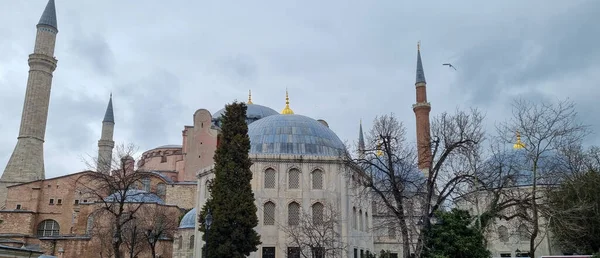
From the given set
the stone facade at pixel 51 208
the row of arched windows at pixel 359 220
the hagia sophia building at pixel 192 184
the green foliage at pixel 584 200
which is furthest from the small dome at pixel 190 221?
the green foliage at pixel 584 200

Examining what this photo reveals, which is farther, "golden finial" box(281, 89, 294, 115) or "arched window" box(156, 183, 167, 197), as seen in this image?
"arched window" box(156, 183, 167, 197)

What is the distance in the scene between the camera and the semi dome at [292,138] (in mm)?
25003

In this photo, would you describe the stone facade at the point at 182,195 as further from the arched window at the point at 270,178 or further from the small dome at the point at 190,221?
the arched window at the point at 270,178

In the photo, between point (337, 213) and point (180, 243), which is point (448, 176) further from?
point (180, 243)

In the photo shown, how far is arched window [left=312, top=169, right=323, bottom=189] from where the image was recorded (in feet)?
79.5

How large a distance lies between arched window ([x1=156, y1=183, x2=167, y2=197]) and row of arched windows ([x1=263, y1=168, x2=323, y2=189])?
20560 millimetres

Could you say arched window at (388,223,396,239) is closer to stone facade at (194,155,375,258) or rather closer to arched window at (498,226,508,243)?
stone facade at (194,155,375,258)

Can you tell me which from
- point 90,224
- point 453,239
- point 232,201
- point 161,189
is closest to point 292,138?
point 232,201

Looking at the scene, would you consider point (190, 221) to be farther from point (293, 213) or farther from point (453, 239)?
point (453, 239)

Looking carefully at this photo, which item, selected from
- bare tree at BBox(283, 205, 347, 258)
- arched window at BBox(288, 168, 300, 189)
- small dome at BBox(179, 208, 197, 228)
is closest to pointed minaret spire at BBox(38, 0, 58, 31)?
small dome at BBox(179, 208, 197, 228)

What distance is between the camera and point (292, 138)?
83.7 feet

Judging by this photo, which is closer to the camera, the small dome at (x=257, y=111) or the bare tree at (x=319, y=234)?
the bare tree at (x=319, y=234)

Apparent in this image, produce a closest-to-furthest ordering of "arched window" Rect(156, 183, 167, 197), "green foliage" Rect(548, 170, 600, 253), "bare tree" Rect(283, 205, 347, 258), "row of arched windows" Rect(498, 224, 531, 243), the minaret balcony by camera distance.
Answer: "bare tree" Rect(283, 205, 347, 258) → "green foliage" Rect(548, 170, 600, 253) → "row of arched windows" Rect(498, 224, 531, 243) → "arched window" Rect(156, 183, 167, 197) → the minaret balcony

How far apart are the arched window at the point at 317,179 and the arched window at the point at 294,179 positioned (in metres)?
0.79
